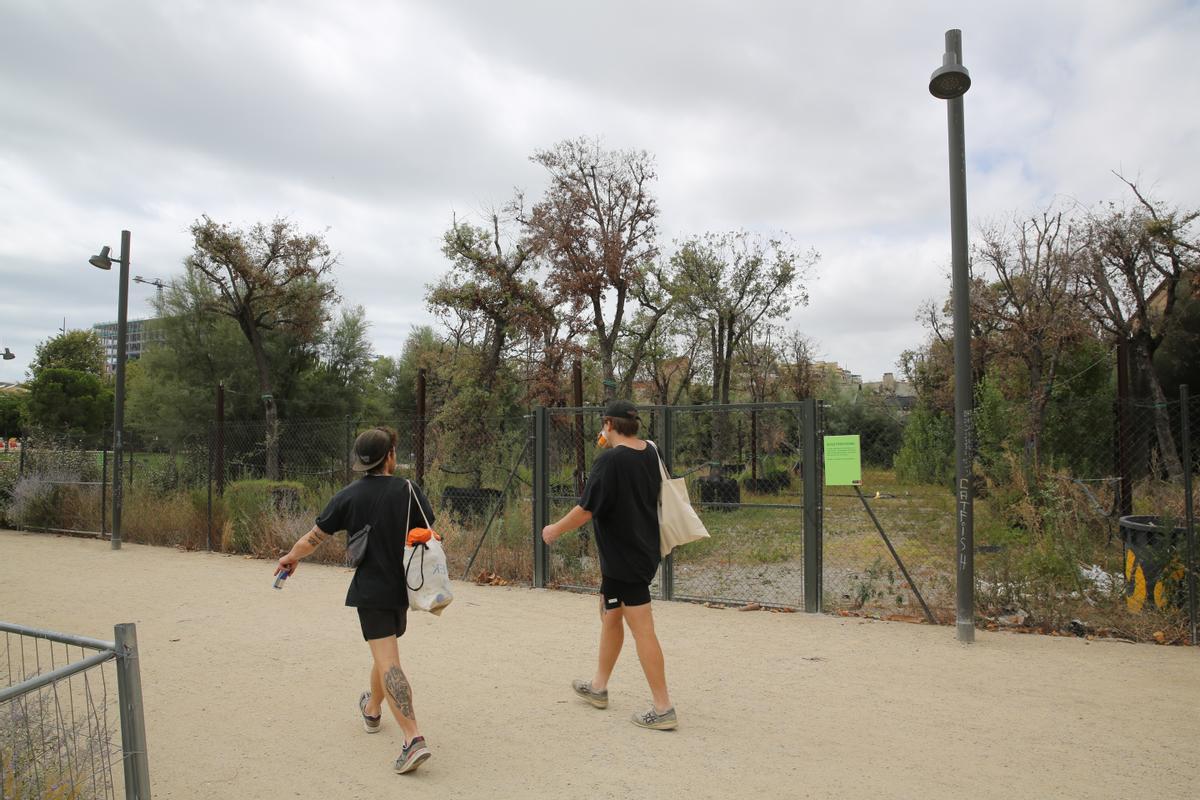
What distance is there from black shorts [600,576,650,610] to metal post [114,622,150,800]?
2.45 m

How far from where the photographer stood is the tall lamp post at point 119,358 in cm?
1334

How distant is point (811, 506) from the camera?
309 inches

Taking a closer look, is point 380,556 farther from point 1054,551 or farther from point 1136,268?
point 1136,268

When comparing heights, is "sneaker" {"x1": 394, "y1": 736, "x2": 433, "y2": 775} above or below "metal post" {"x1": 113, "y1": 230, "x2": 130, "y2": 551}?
below

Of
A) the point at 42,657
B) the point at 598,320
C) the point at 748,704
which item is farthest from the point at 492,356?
the point at 748,704

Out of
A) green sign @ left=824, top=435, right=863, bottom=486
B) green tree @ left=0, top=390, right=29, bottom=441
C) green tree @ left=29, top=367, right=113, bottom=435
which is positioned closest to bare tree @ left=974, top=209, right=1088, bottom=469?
green sign @ left=824, top=435, right=863, bottom=486

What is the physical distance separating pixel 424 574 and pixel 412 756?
88 cm

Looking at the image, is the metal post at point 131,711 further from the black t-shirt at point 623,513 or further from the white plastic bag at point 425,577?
the black t-shirt at point 623,513

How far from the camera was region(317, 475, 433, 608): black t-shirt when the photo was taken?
4.21 m

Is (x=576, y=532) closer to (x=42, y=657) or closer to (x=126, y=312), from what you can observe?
(x=42, y=657)

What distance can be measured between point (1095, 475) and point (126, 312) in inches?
643

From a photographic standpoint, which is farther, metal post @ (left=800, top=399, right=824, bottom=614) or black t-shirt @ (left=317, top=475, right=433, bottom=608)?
metal post @ (left=800, top=399, right=824, bottom=614)

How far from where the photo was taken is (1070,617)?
22.8 feet

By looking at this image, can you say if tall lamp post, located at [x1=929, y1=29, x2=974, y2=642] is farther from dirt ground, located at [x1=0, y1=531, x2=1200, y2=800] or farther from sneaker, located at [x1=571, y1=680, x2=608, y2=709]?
sneaker, located at [x1=571, y1=680, x2=608, y2=709]
